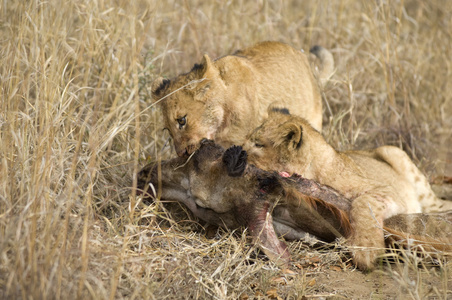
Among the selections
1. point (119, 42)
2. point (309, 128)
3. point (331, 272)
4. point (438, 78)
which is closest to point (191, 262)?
point (331, 272)

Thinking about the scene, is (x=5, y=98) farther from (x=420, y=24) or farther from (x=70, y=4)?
(x=420, y=24)

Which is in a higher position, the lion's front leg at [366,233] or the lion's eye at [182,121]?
the lion's eye at [182,121]

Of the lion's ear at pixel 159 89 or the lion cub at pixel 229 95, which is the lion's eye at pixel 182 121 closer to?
the lion cub at pixel 229 95

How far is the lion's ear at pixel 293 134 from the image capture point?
4.03 metres

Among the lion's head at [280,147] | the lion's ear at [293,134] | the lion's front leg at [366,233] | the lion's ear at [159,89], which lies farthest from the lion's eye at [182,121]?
the lion's front leg at [366,233]

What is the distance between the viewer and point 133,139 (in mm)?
5137

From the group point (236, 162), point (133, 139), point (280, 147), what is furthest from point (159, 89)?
point (236, 162)

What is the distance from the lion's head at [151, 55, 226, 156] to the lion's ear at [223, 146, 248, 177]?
30.9 inches

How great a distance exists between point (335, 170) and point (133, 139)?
1969 millimetres

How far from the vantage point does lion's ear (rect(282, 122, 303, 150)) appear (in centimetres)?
403

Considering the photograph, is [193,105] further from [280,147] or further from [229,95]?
[280,147]

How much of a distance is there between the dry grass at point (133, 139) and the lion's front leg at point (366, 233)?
0.11 m

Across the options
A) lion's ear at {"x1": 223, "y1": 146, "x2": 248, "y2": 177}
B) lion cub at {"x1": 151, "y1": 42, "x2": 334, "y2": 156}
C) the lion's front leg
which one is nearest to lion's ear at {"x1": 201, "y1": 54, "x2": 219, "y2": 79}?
lion cub at {"x1": 151, "y1": 42, "x2": 334, "y2": 156}

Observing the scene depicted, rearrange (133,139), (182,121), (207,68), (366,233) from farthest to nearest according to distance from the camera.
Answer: (133,139) < (207,68) < (182,121) < (366,233)
